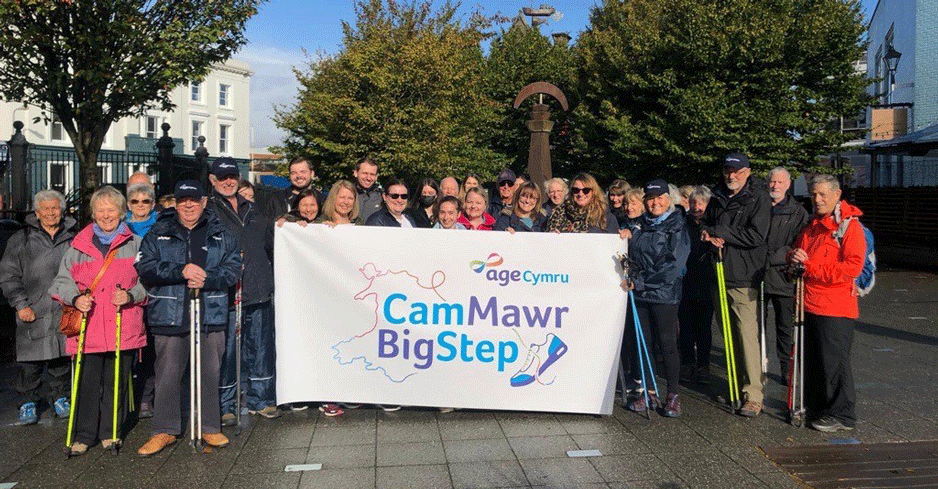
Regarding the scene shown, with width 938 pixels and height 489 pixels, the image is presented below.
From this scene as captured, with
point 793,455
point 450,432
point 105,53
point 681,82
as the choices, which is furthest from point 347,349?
point 681,82

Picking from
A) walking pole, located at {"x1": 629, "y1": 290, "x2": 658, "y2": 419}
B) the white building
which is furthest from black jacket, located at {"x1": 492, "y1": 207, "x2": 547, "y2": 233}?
the white building

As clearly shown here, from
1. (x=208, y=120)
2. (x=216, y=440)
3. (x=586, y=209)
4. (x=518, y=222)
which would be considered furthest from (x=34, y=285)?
(x=208, y=120)

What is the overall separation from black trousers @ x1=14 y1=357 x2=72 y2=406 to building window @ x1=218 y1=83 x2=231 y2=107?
56103mm

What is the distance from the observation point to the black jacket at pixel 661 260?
6.14 m

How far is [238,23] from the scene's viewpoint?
11.8m

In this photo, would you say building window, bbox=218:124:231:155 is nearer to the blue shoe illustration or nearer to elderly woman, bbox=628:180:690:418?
the blue shoe illustration

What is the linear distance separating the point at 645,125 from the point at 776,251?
55.9 feet

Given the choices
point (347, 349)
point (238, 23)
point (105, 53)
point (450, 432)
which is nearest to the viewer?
point (450, 432)

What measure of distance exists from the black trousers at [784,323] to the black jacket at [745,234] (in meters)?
0.72

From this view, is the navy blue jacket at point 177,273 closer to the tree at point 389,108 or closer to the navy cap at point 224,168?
the navy cap at point 224,168

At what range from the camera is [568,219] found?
264 inches

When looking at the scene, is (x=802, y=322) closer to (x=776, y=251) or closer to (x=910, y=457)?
(x=776, y=251)

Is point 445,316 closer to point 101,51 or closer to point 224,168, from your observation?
point 224,168

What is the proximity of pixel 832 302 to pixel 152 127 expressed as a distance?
52663 millimetres
